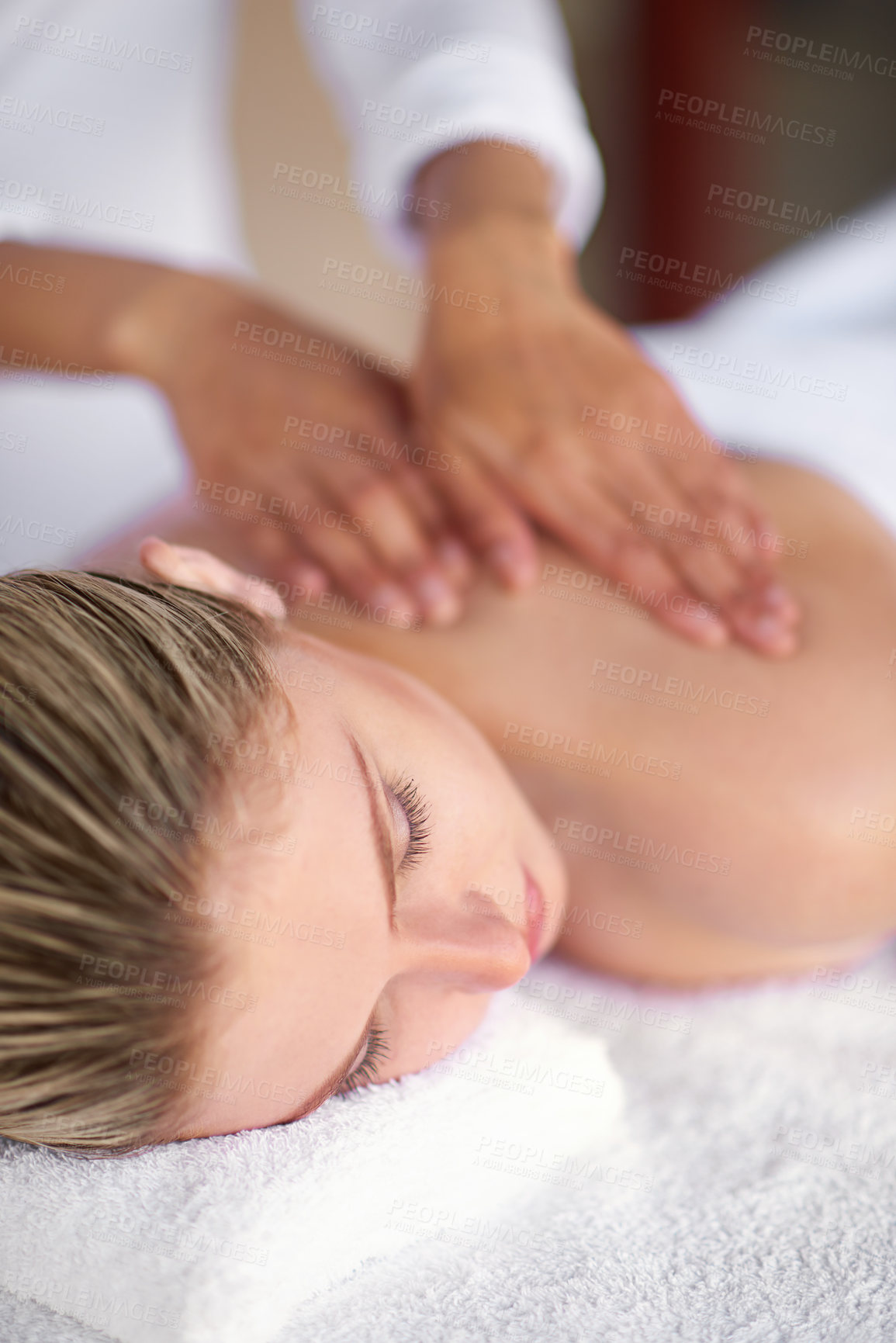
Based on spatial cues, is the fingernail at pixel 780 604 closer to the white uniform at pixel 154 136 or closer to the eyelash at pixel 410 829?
the eyelash at pixel 410 829

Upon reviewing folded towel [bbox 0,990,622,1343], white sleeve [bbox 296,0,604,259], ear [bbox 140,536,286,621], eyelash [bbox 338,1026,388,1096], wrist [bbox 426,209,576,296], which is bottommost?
folded towel [bbox 0,990,622,1343]

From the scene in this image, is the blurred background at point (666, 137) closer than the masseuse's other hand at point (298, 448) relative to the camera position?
No

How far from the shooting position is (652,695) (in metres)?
0.67

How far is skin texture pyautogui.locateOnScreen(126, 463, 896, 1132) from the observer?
19.7 inches

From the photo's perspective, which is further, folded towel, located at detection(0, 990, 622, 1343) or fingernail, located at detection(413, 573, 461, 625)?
fingernail, located at detection(413, 573, 461, 625)

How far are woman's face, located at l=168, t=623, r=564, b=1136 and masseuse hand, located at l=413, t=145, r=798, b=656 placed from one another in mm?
213

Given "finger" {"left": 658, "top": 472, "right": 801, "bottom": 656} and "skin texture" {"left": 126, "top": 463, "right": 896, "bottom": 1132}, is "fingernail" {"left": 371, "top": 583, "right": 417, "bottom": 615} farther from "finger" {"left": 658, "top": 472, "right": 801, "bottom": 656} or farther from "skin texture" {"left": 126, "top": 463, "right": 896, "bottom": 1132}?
"finger" {"left": 658, "top": 472, "right": 801, "bottom": 656}

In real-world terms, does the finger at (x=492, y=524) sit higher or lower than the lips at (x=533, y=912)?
higher

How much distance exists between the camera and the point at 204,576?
625mm

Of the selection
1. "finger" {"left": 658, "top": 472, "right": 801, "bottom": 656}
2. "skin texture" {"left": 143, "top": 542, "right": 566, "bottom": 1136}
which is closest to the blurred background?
"finger" {"left": 658, "top": 472, "right": 801, "bottom": 656}

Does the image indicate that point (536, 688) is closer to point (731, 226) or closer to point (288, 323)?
point (288, 323)

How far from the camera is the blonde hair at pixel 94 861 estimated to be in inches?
17.0

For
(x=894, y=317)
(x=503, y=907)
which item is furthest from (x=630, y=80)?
(x=503, y=907)

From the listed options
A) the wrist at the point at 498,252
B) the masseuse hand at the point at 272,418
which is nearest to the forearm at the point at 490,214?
the wrist at the point at 498,252
